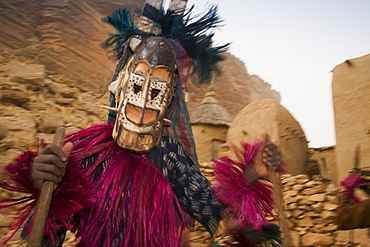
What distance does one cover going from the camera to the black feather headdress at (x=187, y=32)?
1933 mm

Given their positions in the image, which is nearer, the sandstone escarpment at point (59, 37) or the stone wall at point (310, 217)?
the stone wall at point (310, 217)

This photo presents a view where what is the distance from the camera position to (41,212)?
3.90 feet

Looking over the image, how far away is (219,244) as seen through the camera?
203 centimetres

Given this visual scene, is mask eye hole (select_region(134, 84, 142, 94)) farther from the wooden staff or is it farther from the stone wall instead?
the stone wall

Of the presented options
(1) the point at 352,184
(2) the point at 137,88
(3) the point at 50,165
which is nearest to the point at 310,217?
(1) the point at 352,184

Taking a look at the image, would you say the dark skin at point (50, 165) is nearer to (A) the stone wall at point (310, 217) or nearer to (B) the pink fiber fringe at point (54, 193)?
(B) the pink fiber fringe at point (54, 193)

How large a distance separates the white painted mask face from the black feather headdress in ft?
0.47

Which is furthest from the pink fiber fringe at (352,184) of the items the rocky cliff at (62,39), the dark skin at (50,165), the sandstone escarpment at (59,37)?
the sandstone escarpment at (59,37)

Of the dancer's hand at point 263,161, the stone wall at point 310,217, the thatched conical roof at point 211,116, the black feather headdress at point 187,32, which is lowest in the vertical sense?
the stone wall at point 310,217

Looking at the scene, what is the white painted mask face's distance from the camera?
1560mm

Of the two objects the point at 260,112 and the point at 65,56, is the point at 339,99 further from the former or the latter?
the point at 65,56

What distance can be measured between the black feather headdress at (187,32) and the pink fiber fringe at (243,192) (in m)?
0.63

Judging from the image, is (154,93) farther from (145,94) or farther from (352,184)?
(352,184)

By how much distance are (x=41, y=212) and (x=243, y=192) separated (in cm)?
106
